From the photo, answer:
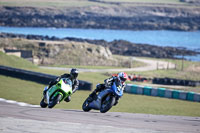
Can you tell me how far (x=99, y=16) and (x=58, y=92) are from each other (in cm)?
16691

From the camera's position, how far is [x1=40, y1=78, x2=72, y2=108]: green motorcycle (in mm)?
15508

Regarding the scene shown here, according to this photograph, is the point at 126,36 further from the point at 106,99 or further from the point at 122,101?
the point at 106,99

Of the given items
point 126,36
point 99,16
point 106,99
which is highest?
point 106,99

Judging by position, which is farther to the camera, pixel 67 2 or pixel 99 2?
pixel 99 2

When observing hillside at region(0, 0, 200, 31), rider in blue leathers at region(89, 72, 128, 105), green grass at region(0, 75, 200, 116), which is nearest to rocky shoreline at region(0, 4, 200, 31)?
hillside at region(0, 0, 200, 31)

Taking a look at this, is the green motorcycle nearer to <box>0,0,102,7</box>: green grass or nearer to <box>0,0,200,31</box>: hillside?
<box>0,0,102,7</box>: green grass

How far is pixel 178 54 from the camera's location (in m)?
85.1

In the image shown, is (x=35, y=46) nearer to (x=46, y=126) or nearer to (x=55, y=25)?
(x=46, y=126)

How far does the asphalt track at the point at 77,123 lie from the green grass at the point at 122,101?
215 inches

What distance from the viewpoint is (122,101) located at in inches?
923

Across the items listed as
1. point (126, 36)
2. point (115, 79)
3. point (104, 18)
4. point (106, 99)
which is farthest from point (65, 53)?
point (104, 18)

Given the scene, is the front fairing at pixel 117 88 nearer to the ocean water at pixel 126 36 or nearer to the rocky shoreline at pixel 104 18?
the ocean water at pixel 126 36

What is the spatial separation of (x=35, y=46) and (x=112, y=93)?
50127 millimetres

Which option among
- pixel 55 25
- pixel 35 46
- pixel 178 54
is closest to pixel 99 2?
pixel 55 25
